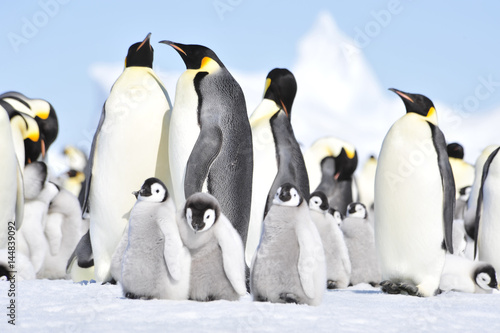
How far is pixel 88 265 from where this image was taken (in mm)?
5586

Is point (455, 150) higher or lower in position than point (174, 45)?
higher

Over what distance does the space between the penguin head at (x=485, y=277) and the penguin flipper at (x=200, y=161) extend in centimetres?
229

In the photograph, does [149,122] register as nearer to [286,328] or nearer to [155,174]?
[155,174]

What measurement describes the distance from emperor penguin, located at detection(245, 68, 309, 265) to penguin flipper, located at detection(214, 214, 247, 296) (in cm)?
190

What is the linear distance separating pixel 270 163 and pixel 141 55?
135 cm

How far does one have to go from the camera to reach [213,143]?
15.8ft

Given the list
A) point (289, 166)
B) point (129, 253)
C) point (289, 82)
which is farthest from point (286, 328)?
point (289, 82)

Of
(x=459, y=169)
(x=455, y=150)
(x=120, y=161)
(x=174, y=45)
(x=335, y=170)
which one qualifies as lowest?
(x=120, y=161)

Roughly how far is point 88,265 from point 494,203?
3573 mm

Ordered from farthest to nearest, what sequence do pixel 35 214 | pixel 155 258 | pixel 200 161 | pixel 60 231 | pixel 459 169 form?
pixel 459 169, pixel 60 231, pixel 35 214, pixel 200 161, pixel 155 258

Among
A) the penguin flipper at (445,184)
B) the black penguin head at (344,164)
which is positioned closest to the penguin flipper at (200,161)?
the penguin flipper at (445,184)

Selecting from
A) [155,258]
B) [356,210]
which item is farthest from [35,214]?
[155,258]

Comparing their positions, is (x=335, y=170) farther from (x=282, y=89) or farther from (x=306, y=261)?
(x=306, y=261)

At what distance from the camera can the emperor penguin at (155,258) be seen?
11.9 feet
